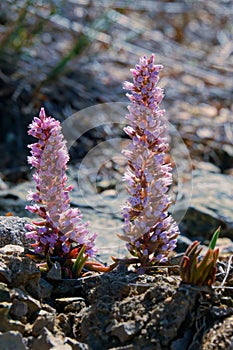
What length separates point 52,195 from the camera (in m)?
2.67

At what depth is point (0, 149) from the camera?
5984 mm

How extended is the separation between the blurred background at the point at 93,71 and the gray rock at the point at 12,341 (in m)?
3.41

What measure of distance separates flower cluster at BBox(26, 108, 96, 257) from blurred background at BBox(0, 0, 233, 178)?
282 cm

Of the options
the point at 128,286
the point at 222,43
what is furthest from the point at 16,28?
the point at 128,286

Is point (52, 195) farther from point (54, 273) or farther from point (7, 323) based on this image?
point (7, 323)

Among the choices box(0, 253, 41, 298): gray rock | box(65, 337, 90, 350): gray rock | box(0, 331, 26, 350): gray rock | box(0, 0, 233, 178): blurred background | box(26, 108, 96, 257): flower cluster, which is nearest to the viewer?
box(0, 331, 26, 350): gray rock

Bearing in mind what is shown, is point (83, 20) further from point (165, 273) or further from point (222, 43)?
point (165, 273)

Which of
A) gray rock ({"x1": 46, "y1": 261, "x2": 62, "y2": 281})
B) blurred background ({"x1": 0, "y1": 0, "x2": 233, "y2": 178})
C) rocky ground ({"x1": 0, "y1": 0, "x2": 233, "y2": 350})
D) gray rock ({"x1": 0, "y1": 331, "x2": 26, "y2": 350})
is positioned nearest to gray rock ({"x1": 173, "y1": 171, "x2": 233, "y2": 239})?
rocky ground ({"x1": 0, "y1": 0, "x2": 233, "y2": 350})

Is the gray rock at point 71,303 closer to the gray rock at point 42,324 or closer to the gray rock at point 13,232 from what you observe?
the gray rock at point 42,324

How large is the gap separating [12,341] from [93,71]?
4903mm

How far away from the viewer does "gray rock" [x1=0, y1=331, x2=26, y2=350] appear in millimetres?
2133

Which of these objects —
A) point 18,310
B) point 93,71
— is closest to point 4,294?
point 18,310

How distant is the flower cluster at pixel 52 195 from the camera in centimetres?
261

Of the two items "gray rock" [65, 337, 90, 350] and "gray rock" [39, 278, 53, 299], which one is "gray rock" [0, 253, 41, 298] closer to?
"gray rock" [39, 278, 53, 299]
